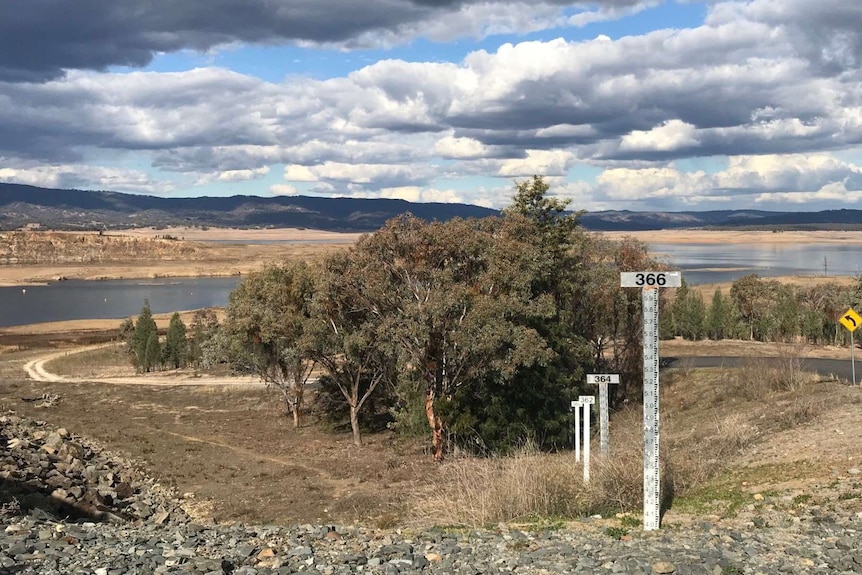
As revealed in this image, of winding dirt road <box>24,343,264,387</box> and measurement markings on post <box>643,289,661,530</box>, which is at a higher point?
measurement markings on post <box>643,289,661,530</box>

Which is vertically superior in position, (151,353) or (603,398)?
(603,398)

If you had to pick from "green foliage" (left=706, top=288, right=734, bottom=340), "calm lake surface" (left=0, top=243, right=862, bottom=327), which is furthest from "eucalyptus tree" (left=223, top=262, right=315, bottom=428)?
A: "calm lake surface" (left=0, top=243, right=862, bottom=327)

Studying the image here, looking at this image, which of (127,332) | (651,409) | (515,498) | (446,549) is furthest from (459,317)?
(127,332)

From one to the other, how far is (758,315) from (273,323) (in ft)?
171

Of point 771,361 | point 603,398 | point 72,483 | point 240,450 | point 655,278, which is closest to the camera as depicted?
point 655,278

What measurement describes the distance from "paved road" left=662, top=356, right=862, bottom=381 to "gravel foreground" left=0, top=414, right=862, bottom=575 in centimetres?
2366

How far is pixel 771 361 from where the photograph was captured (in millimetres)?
36219

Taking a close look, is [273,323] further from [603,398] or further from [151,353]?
[151,353]

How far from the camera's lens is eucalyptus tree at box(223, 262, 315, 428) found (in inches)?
1304

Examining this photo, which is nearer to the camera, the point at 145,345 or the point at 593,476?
the point at 593,476

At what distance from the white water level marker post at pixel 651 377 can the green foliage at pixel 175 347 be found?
2298 inches

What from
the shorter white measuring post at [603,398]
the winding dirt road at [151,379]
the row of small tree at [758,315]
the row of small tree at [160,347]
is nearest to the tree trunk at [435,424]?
the shorter white measuring post at [603,398]

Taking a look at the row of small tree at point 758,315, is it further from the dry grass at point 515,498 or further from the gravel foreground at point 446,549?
the gravel foreground at point 446,549

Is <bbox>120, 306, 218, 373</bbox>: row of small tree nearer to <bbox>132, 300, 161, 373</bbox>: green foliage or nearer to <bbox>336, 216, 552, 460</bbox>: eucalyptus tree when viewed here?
<bbox>132, 300, 161, 373</bbox>: green foliage
